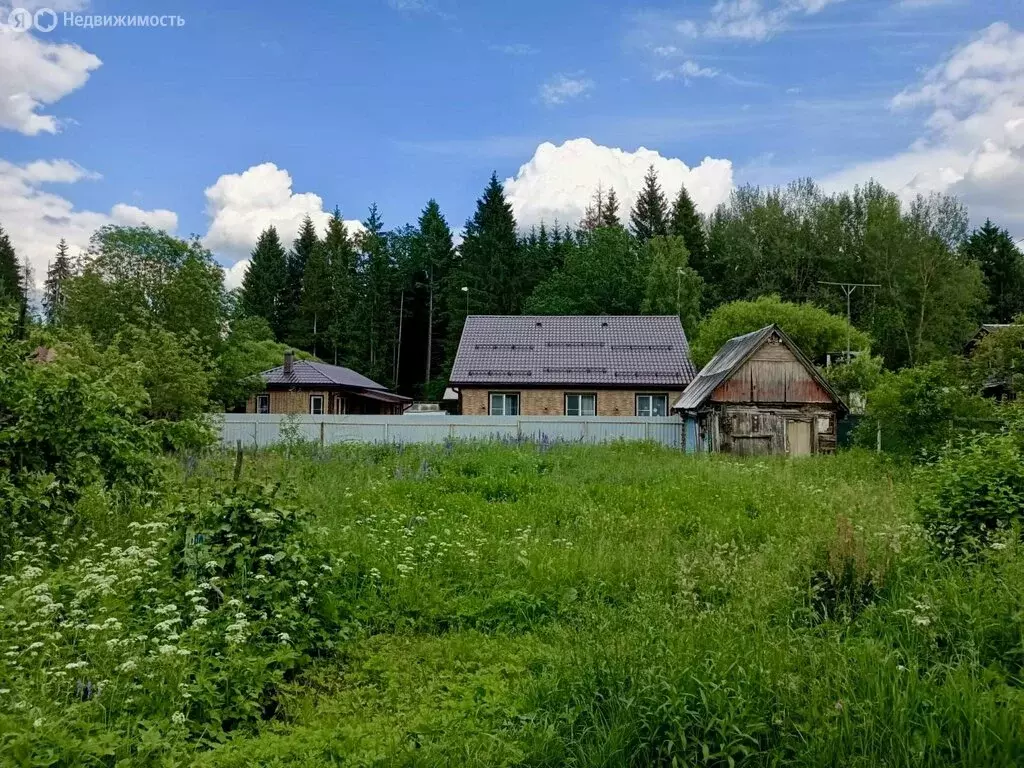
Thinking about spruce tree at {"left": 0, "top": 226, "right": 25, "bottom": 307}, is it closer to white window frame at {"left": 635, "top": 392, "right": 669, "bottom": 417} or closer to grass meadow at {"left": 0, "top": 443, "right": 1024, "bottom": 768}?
white window frame at {"left": 635, "top": 392, "right": 669, "bottom": 417}

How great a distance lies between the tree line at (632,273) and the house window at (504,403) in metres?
13.1

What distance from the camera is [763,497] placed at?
1046 cm

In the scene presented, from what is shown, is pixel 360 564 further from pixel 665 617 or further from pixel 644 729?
pixel 644 729

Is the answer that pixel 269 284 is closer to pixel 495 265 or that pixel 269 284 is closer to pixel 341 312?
pixel 341 312

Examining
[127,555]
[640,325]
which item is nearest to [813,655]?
[127,555]

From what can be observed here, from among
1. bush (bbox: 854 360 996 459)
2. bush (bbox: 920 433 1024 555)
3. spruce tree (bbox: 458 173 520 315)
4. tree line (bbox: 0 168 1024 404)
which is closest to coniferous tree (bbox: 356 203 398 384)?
tree line (bbox: 0 168 1024 404)

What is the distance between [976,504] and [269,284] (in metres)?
54.6

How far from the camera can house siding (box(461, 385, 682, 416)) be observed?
28109 mm

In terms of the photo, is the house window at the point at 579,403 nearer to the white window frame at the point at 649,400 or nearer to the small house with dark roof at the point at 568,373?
the small house with dark roof at the point at 568,373

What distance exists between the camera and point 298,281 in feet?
187

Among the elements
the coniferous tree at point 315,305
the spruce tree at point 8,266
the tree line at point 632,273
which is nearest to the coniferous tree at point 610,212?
the tree line at point 632,273

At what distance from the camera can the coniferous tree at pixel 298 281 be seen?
51906 millimetres

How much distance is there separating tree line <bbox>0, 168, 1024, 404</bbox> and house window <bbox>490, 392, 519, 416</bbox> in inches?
514

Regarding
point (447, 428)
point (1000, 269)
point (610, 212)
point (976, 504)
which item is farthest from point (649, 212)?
point (976, 504)
